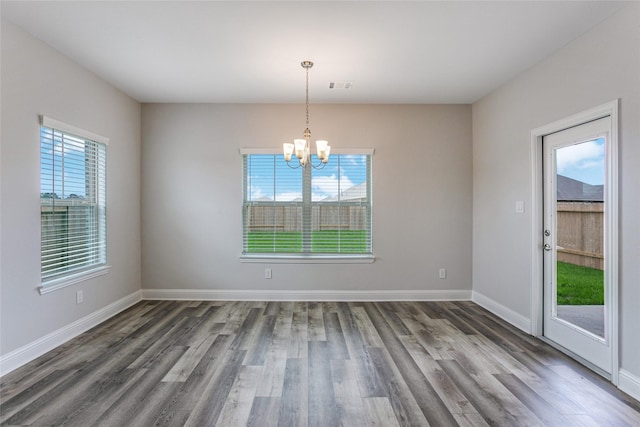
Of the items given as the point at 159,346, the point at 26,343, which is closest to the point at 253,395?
the point at 159,346

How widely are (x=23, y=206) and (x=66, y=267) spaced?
2.66ft

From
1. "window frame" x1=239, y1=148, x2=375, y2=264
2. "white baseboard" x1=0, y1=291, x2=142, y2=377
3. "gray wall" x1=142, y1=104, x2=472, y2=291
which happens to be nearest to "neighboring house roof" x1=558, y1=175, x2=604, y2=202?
"gray wall" x1=142, y1=104, x2=472, y2=291

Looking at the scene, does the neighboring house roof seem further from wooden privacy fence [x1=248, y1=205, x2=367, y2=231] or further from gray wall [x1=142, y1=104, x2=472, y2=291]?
wooden privacy fence [x1=248, y1=205, x2=367, y2=231]

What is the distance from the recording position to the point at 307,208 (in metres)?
4.47

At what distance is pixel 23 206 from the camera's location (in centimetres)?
260

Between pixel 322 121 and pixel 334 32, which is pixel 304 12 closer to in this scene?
pixel 334 32

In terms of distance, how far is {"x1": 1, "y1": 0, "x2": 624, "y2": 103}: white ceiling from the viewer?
2.30 metres

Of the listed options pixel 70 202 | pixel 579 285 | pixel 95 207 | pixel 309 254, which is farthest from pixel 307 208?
pixel 579 285

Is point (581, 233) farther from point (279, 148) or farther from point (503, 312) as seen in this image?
point (279, 148)

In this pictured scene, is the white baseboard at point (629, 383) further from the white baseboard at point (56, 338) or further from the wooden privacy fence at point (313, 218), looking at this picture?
the white baseboard at point (56, 338)

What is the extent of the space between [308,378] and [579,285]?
2.54m

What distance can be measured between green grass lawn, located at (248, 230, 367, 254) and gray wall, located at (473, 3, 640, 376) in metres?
1.68

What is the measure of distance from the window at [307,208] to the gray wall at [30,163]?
6.17 ft

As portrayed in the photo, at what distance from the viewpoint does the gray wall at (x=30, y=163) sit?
2.46 metres
